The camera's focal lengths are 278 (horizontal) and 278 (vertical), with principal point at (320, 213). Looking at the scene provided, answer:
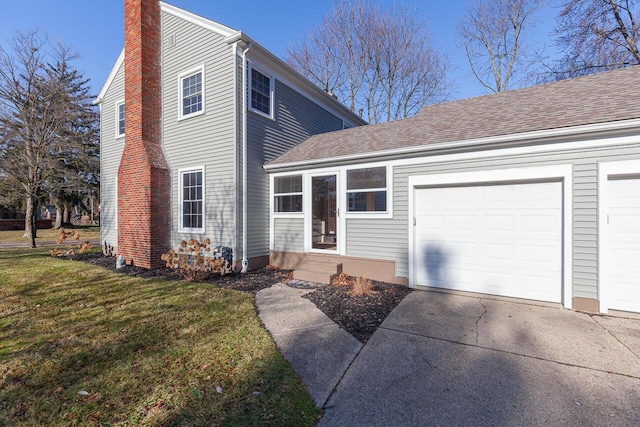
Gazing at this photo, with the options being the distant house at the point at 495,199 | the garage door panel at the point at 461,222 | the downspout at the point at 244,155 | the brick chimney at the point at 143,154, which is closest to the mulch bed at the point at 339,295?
the distant house at the point at 495,199

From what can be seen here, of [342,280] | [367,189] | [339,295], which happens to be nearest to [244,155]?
[367,189]

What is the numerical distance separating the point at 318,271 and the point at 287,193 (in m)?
2.64

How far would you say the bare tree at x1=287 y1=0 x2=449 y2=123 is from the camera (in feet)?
59.5

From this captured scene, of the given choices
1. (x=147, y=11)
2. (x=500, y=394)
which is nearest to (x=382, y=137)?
(x=500, y=394)

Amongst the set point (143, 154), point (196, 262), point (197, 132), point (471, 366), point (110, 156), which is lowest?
point (471, 366)

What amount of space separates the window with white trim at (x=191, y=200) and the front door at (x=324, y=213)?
346cm

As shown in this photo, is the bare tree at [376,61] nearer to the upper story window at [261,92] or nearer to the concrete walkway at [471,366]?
the upper story window at [261,92]

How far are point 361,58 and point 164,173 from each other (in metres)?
15.8

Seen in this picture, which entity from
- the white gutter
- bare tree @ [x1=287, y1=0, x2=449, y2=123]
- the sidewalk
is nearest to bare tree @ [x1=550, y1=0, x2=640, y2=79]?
bare tree @ [x1=287, y1=0, x2=449, y2=123]

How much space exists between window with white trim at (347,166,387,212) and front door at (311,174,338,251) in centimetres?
64

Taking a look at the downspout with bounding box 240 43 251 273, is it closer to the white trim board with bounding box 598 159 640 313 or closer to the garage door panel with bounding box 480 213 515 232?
the garage door panel with bounding box 480 213 515 232

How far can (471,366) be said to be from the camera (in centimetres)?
310

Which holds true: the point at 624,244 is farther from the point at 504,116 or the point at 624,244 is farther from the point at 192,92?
the point at 192,92

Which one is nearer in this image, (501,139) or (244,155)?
(501,139)
